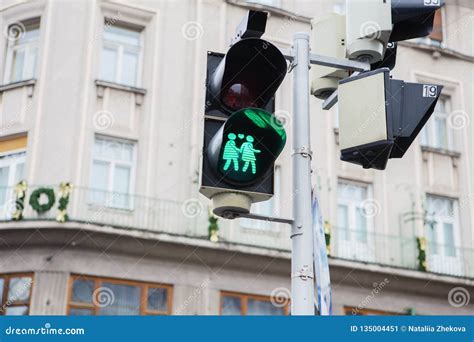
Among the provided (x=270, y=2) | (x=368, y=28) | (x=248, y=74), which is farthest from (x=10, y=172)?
(x=368, y=28)

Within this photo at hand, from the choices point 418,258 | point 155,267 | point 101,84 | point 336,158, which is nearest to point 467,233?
point 418,258

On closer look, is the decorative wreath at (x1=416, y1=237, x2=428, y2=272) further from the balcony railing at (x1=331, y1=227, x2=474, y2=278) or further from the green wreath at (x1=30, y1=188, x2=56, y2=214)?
the green wreath at (x1=30, y1=188, x2=56, y2=214)

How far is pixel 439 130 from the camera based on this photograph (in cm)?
2392

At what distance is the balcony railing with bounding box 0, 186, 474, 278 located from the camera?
18188mm

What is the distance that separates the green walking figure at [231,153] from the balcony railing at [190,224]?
13.7 m

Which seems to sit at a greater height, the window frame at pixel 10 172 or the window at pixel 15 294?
the window frame at pixel 10 172

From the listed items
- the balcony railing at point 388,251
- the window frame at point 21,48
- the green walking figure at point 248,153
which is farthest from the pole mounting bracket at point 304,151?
the window frame at point 21,48

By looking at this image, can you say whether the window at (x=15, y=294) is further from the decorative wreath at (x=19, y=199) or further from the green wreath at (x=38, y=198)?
the green wreath at (x=38, y=198)

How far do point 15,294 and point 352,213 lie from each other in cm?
946

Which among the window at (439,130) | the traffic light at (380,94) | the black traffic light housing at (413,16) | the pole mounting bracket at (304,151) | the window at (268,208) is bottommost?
the pole mounting bracket at (304,151)

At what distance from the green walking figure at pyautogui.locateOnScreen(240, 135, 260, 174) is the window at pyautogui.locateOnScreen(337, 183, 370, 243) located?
16.7 meters

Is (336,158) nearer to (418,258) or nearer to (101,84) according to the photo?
(418,258)

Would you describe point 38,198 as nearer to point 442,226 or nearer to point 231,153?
point 442,226

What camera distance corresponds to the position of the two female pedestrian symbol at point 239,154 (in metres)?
4.39
